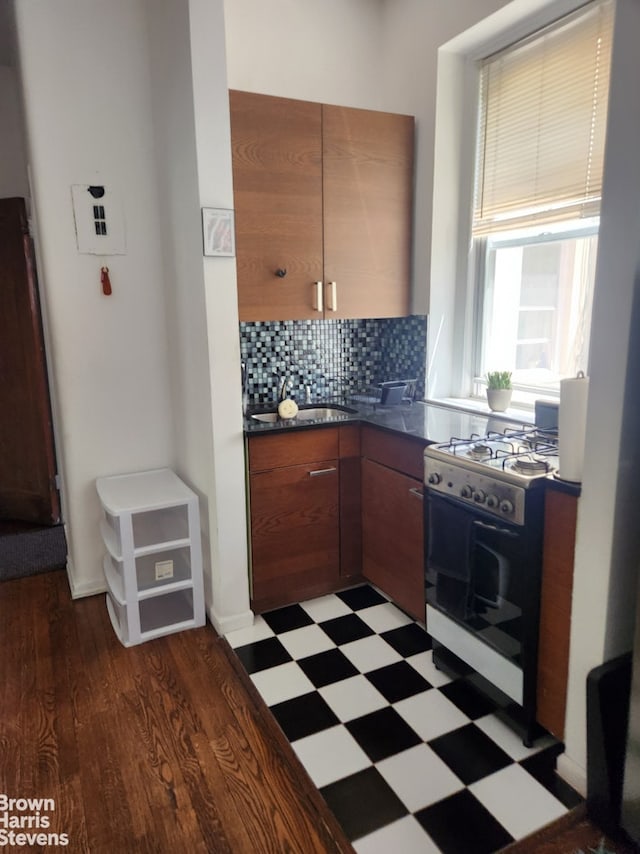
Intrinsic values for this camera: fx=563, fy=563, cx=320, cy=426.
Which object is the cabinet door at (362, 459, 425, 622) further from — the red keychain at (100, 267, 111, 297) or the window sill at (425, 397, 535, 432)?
the red keychain at (100, 267, 111, 297)

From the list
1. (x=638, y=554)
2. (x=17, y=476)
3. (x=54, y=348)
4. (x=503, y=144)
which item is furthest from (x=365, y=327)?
(x=17, y=476)

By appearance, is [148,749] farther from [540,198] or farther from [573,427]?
[540,198]

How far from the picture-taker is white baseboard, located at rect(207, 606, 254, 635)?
7.88ft

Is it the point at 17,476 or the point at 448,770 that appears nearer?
the point at 448,770

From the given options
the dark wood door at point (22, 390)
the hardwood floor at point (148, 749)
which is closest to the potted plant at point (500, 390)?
the hardwood floor at point (148, 749)

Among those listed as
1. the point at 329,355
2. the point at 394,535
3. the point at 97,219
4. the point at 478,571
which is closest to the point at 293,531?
the point at 394,535

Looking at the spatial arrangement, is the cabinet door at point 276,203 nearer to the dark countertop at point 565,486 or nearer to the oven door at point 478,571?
the oven door at point 478,571

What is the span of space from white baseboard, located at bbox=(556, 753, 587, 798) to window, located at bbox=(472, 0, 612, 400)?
57.4 inches

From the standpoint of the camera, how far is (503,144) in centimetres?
253

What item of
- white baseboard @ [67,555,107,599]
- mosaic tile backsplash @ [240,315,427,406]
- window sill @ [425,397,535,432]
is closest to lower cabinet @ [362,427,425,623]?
window sill @ [425,397,535,432]

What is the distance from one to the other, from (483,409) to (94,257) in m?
1.92

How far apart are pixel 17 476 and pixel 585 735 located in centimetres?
345

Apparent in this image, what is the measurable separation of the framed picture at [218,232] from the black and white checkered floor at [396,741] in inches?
61.8

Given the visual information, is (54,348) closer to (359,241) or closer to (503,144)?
(359,241)
